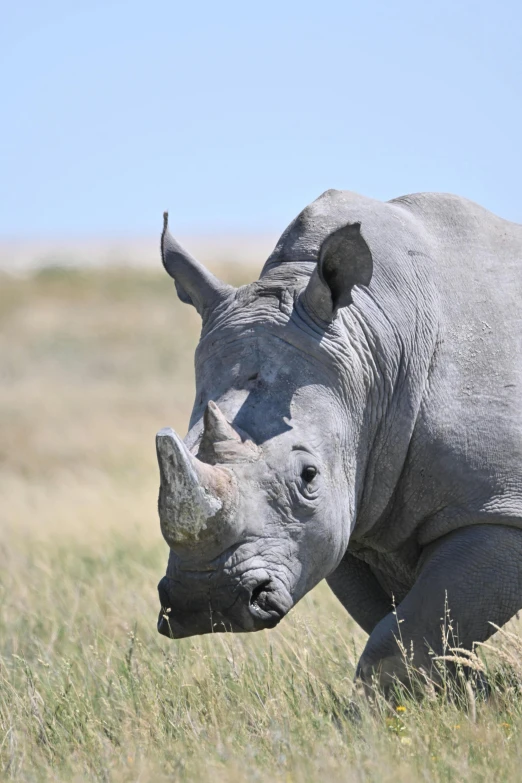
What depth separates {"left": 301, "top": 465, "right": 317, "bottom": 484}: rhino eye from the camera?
4582 millimetres

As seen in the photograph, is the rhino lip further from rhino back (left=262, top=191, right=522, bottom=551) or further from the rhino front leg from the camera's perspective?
rhino back (left=262, top=191, right=522, bottom=551)

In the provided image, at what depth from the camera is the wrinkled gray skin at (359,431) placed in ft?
14.2

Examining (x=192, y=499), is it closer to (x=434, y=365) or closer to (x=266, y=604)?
(x=266, y=604)

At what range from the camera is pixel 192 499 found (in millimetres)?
4156

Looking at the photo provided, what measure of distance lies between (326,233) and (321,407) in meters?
0.85

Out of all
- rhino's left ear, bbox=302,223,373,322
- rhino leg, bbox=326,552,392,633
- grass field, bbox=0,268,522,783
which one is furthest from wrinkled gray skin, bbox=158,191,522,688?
grass field, bbox=0,268,522,783

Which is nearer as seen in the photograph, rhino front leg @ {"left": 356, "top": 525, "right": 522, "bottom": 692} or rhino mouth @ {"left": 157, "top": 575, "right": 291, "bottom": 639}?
rhino mouth @ {"left": 157, "top": 575, "right": 291, "bottom": 639}

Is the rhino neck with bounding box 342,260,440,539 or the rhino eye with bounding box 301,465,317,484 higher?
the rhino neck with bounding box 342,260,440,539

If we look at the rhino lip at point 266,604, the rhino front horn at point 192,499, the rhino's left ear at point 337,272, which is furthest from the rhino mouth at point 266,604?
the rhino's left ear at point 337,272

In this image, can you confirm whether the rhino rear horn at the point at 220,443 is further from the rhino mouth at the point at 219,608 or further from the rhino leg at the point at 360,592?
the rhino leg at the point at 360,592

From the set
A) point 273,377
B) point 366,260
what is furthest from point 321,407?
point 366,260

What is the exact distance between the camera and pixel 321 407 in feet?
15.5

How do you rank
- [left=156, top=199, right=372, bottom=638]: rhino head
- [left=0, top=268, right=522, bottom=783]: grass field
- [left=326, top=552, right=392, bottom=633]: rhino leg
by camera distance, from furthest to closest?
[left=326, top=552, right=392, bottom=633]: rhino leg, [left=156, top=199, right=372, bottom=638]: rhino head, [left=0, top=268, right=522, bottom=783]: grass field

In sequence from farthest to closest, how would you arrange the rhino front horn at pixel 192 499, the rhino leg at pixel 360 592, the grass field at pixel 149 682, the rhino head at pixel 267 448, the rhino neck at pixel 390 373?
the rhino leg at pixel 360 592 < the rhino neck at pixel 390 373 < the rhino head at pixel 267 448 < the rhino front horn at pixel 192 499 < the grass field at pixel 149 682
